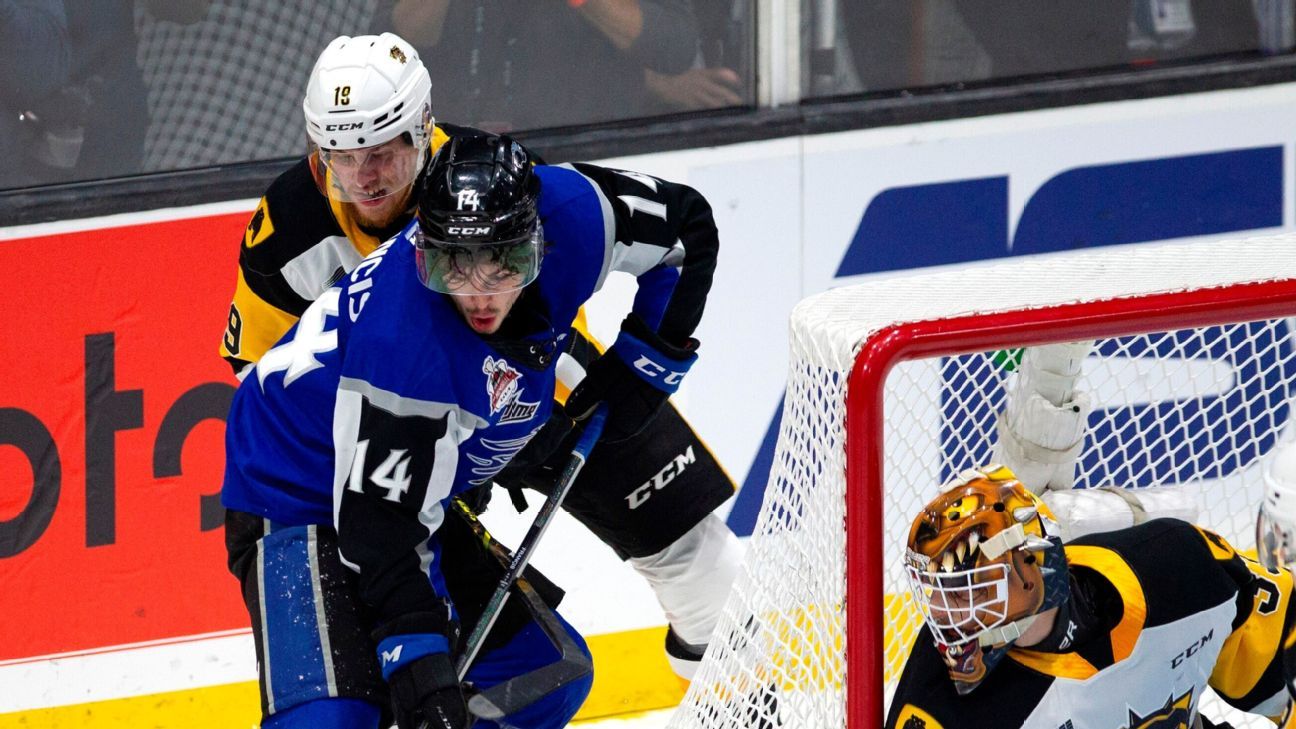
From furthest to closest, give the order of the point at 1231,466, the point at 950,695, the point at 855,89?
the point at 855,89 < the point at 1231,466 < the point at 950,695

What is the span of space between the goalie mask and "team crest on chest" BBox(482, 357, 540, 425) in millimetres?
587

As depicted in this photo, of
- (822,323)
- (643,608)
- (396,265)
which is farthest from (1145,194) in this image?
(396,265)

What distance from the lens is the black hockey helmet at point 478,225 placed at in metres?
2.18

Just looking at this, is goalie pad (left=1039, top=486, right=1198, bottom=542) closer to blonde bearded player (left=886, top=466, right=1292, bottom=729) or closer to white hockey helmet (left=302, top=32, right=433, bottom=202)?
blonde bearded player (left=886, top=466, right=1292, bottom=729)

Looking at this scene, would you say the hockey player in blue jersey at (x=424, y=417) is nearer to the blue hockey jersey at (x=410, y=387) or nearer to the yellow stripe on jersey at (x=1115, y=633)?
the blue hockey jersey at (x=410, y=387)

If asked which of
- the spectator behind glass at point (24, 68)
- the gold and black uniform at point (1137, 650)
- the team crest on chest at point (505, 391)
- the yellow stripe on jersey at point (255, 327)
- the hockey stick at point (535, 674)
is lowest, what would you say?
the hockey stick at point (535, 674)

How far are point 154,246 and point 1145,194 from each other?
Answer: 1.91 meters

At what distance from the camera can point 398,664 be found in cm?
227

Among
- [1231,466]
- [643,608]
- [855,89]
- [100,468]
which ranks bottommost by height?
[643,608]

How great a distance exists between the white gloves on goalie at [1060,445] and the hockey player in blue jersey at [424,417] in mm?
500

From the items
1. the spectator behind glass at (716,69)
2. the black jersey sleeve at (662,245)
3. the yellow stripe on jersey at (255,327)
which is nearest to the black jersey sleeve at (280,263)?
the yellow stripe on jersey at (255,327)

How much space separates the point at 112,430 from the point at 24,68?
2.19 ft

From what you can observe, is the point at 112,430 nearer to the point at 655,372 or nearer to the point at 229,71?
the point at 229,71

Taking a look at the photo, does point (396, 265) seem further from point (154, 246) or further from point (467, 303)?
point (154, 246)
